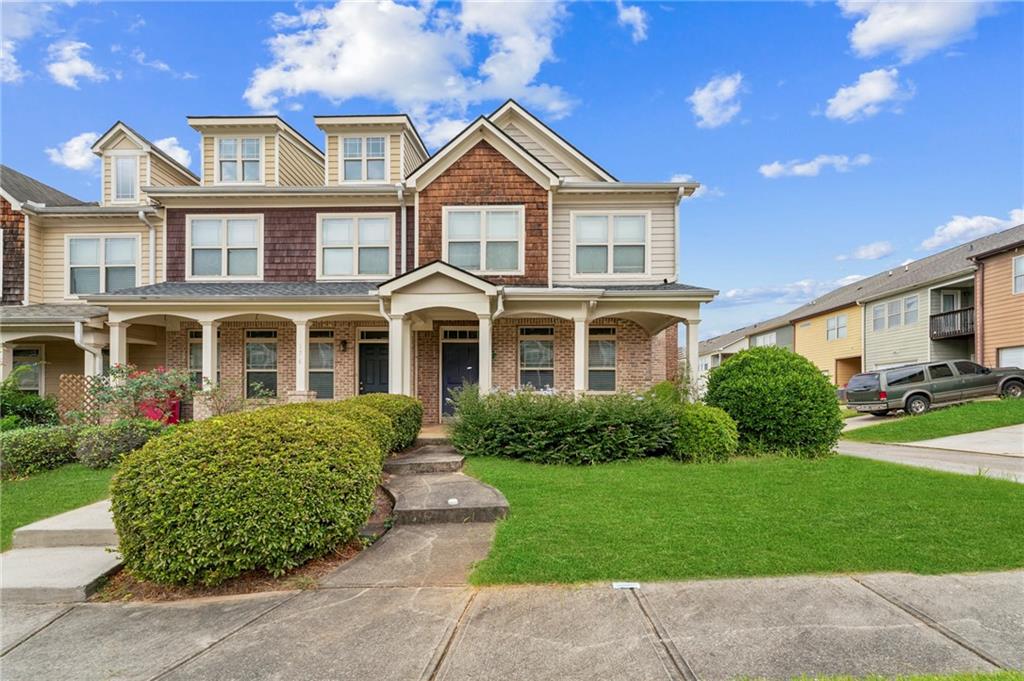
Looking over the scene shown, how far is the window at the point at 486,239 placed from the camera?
13.4 metres

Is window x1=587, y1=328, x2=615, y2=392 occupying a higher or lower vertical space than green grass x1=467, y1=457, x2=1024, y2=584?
higher

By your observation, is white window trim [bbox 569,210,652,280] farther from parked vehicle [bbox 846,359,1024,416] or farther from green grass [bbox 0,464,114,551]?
parked vehicle [bbox 846,359,1024,416]

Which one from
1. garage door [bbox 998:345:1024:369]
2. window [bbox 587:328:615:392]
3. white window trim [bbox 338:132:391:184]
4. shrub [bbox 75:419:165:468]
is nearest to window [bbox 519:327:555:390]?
window [bbox 587:328:615:392]

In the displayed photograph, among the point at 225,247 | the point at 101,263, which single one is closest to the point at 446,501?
the point at 225,247

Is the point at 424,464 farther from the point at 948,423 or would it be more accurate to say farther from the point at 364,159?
the point at 948,423

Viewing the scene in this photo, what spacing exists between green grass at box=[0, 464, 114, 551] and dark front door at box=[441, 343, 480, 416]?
7141 mm

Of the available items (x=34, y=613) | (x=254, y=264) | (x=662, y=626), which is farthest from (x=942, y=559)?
(x=254, y=264)

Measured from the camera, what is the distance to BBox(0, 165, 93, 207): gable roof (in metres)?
14.6

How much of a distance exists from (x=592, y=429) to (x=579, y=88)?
31.1 ft

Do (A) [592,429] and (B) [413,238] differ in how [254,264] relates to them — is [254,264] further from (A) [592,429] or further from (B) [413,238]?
(A) [592,429]

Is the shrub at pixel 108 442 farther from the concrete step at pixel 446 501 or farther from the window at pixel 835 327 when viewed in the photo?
the window at pixel 835 327

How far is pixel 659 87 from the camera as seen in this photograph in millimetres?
12781

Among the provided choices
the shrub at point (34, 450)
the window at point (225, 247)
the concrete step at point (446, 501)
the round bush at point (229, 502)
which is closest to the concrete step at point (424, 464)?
the concrete step at point (446, 501)

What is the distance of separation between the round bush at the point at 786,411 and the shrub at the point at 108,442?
10.6m
